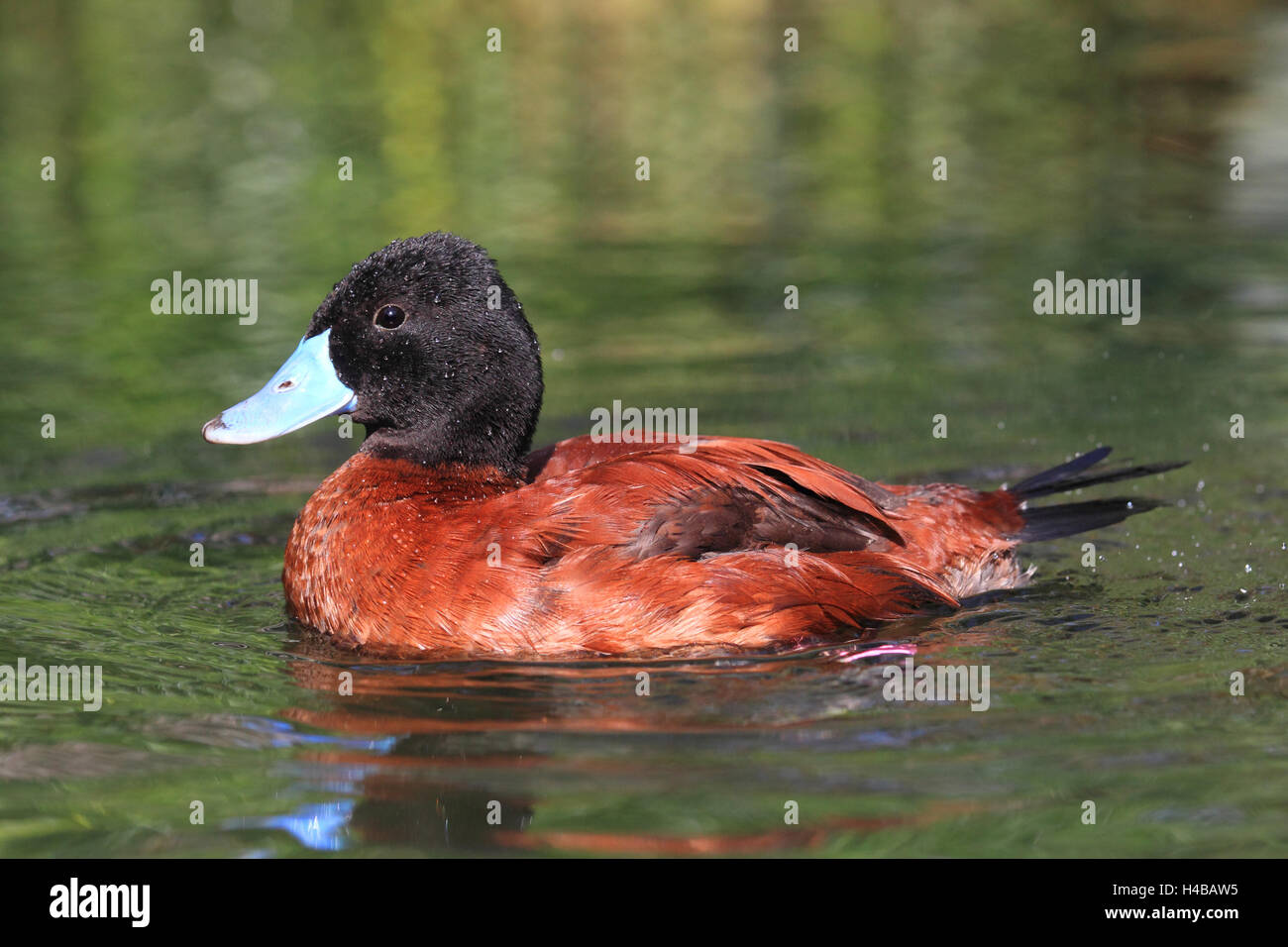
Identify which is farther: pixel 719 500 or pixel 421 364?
pixel 421 364

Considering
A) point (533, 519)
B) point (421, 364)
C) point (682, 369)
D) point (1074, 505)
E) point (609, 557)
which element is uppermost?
point (682, 369)

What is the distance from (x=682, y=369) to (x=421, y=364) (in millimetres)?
3788

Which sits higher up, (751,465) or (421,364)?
(421,364)

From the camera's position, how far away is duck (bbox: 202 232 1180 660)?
19.0ft

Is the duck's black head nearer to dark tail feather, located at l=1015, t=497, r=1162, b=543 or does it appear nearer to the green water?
the green water

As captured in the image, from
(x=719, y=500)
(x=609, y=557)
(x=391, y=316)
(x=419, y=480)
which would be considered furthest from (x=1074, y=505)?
(x=391, y=316)

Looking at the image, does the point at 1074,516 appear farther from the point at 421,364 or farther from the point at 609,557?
the point at 421,364

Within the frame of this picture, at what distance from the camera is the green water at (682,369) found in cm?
488

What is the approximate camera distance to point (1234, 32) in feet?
66.8

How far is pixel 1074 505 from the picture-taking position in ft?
22.0

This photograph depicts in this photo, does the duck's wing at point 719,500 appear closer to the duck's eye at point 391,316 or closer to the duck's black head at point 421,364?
the duck's black head at point 421,364
